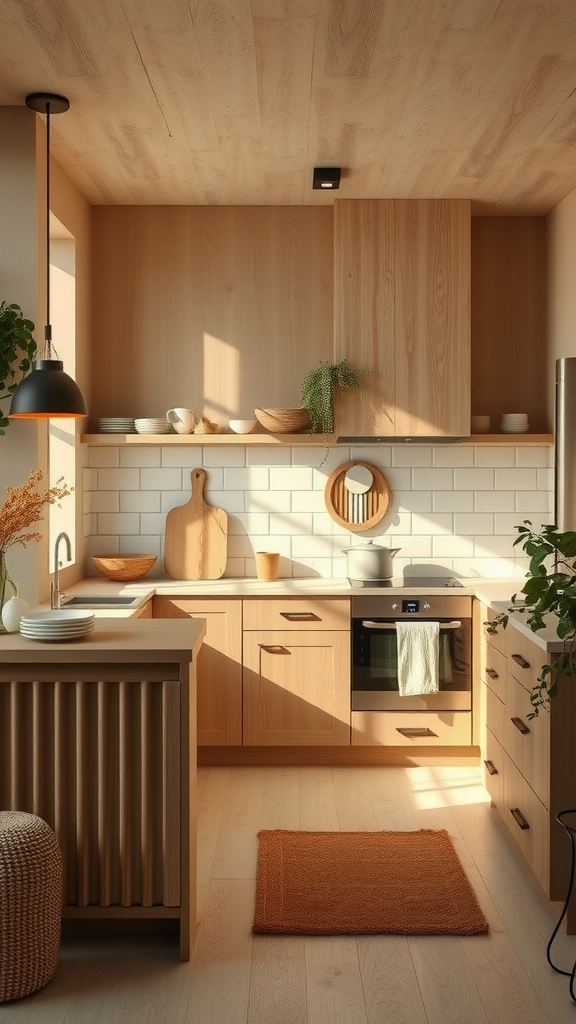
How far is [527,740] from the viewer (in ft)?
11.5

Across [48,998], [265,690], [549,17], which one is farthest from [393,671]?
[549,17]

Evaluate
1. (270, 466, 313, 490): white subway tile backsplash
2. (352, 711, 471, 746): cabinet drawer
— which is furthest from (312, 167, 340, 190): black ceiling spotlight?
(352, 711, 471, 746): cabinet drawer

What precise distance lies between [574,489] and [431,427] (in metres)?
0.82

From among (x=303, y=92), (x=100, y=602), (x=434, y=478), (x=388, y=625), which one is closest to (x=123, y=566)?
(x=100, y=602)

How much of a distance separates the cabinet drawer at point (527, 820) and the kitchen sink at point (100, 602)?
5.84ft

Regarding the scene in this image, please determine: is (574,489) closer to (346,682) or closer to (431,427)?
(431,427)

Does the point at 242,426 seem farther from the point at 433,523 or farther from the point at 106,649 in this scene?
the point at 106,649

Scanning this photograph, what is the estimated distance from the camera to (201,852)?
12.5ft

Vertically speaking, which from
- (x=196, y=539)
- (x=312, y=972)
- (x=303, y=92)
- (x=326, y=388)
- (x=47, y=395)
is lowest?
(x=312, y=972)

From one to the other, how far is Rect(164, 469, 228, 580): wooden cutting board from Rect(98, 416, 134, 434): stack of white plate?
46 cm

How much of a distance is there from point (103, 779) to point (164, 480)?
266 centimetres

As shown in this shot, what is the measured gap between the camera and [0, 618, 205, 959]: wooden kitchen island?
292 centimetres

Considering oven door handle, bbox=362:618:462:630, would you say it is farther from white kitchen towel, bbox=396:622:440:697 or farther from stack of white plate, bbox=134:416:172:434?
stack of white plate, bbox=134:416:172:434

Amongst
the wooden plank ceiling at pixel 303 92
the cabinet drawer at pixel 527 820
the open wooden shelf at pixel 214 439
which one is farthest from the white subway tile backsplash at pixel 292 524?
the cabinet drawer at pixel 527 820
